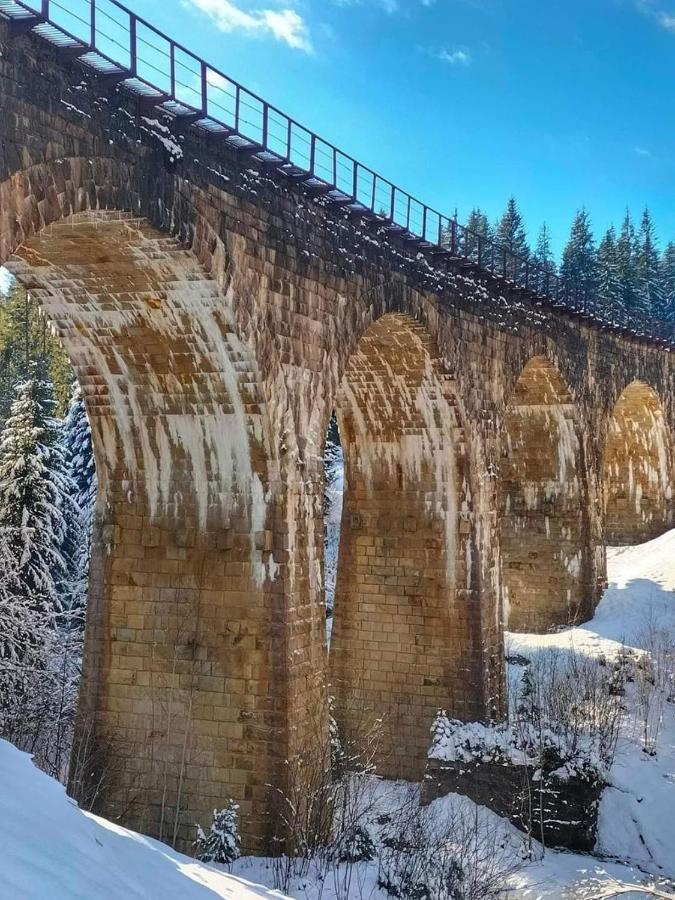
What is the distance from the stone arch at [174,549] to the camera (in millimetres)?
14859

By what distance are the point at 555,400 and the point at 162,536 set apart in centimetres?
1713

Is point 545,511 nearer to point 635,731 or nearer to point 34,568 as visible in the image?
point 635,731

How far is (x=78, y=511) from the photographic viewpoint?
32.8 meters

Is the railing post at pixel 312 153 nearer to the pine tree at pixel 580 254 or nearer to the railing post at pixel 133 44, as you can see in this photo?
the railing post at pixel 133 44

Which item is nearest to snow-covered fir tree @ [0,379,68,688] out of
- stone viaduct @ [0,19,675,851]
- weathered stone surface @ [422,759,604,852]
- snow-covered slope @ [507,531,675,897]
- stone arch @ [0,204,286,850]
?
stone viaduct @ [0,19,675,851]

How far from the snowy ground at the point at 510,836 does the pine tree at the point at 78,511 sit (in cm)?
1469

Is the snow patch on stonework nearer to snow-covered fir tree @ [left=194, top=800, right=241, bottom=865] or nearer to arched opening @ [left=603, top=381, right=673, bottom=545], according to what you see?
snow-covered fir tree @ [left=194, top=800, right=241, bottom=865]

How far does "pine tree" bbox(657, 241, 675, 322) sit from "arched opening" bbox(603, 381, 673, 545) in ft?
116

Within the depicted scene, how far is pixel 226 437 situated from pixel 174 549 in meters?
2.21

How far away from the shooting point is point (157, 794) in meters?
15.5

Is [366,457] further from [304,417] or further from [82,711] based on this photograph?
[82,711]

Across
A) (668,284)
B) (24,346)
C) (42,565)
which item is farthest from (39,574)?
(668,284)

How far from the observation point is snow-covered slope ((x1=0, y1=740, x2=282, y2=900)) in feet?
20.3

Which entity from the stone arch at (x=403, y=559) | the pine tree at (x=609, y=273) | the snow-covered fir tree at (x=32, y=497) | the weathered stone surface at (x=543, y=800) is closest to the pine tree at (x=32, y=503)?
the snow-covered fir tree at (x=32, y=497)
